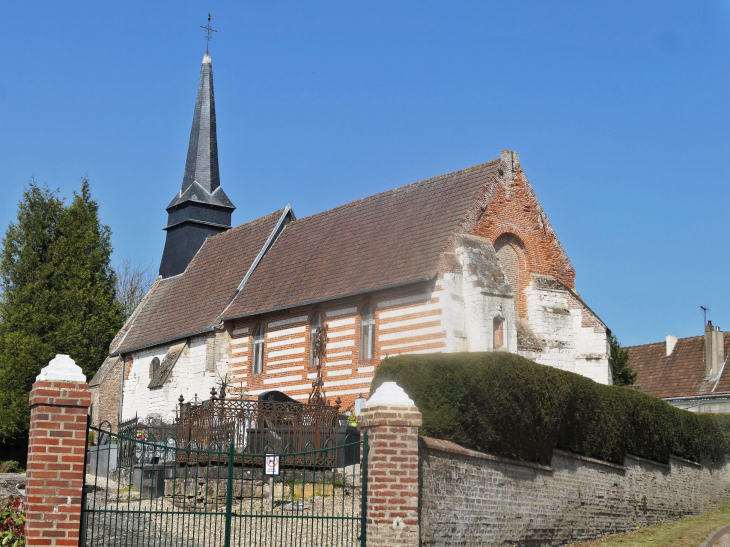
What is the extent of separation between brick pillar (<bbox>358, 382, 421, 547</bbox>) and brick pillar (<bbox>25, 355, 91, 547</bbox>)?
3472mm

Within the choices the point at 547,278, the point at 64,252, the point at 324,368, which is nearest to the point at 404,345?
the point at 324,368

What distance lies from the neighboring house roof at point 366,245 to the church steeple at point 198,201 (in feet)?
20.6

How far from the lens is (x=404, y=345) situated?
21.8 metres

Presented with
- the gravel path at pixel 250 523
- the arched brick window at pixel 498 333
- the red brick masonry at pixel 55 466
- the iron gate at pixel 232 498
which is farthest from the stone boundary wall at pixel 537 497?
the arched brick window at pixel 498 333

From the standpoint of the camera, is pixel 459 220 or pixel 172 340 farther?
pixel 172 340

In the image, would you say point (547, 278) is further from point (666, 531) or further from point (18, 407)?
point (18, 407)

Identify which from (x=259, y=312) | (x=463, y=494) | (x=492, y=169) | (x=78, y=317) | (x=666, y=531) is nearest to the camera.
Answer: (x=463, y=494)

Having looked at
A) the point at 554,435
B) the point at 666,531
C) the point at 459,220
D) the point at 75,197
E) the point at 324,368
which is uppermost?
the point at 75,197

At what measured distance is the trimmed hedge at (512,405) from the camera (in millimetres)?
12773

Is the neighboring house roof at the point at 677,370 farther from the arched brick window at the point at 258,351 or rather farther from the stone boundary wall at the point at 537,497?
the arched brick window at the point at 258,351

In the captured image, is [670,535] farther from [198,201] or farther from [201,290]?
[198,201]

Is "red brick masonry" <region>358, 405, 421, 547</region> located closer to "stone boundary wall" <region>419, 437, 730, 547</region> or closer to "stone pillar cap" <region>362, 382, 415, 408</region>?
"stone pillar cap" <region>362, 382, 415, 408</region>

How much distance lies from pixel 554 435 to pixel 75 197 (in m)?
28.1

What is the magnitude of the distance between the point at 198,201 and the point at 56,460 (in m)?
27.1
